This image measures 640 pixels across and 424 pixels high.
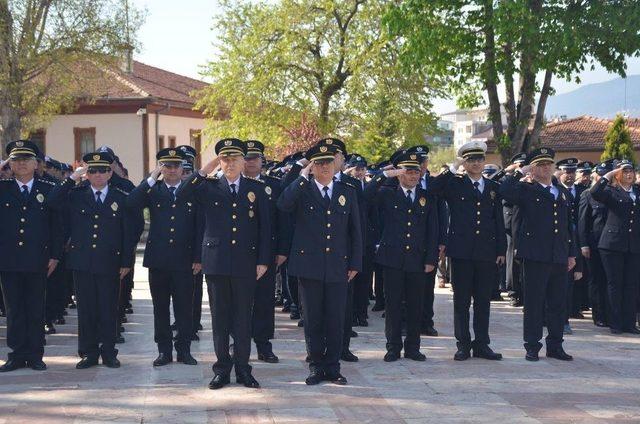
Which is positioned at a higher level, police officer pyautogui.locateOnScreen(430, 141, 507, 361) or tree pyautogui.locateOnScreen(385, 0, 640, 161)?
tree pyautogui.locateOnScreen(385, 0, 640, 161)

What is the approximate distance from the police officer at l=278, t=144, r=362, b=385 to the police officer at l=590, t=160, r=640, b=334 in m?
4.43

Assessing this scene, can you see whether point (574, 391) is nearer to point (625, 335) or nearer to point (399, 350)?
point (399, 350)

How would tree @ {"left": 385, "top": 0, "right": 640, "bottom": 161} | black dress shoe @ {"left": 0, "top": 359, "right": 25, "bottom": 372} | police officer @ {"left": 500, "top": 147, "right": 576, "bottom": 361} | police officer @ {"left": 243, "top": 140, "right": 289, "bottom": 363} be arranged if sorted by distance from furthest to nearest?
tree @ {"left": 385, "top": 0, "right": 640, "bottom": 161} → police officer @ {"left": 500, "top": 147, "right": 576, "bottom": 361} → police officer @ {"left": 243, "top": 140, "right": 289, "bottom": 363} → black dress shoe @ {"left": 0, "top": 359, "right": 25, "bottom": 372}

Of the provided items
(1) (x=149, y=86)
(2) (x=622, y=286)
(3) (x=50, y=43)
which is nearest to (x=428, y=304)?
(2) (x=622, y=286)

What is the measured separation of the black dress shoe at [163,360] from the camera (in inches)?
385

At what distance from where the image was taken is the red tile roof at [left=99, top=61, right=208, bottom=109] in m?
45.1

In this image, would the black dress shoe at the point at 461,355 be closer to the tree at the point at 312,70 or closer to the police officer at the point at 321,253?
the police officer at the point at 321,253

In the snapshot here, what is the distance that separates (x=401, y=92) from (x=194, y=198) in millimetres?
31445

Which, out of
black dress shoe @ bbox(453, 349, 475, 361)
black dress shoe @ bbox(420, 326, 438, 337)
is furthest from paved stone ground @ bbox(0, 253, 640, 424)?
black dress shoe @ bbox(420, 326, 438, 337)

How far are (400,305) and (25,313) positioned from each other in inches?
143

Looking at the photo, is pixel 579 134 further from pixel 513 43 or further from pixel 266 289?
pixel 266 289

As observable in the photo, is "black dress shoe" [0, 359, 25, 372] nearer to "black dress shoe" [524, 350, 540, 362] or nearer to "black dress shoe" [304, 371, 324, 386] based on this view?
"black dress shoe" [304, 371, 324, 386]

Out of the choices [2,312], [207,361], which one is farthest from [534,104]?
Answer: [207,361]

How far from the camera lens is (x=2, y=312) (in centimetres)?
1375
